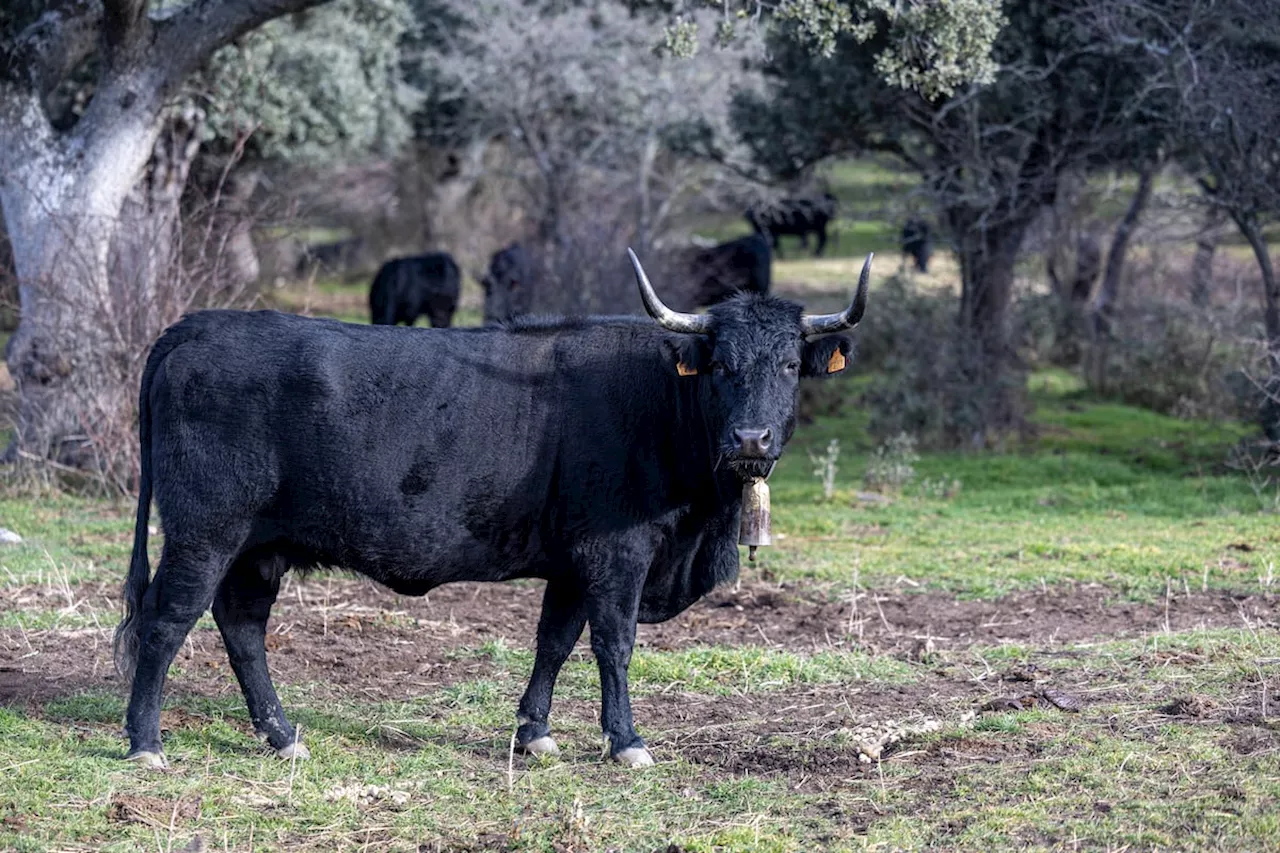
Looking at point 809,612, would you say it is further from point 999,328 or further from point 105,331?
point 999,328

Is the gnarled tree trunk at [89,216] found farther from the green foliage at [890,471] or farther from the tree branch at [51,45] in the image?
the green foliage at [890,471]

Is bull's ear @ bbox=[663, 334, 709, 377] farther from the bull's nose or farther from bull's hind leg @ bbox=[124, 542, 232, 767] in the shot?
A: bull's hind leg @ bbox=[124, 542, 232, 767]

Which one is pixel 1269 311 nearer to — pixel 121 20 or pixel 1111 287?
pixel 1111 287

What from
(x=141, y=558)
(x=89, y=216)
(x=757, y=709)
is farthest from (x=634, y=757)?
(x=89, y=216)

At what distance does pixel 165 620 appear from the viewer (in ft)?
20.2

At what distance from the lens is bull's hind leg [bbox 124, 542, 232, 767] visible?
6.09 meters

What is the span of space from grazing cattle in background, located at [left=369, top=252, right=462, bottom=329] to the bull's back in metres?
14.8

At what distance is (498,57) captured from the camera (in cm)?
2458

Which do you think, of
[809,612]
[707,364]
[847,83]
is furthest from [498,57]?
[707,364]

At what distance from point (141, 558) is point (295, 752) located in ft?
3.48

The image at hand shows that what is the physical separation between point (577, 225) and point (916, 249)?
8.50 m

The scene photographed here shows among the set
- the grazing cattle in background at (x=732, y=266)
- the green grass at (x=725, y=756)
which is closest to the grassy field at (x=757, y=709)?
the green grass at (x=725, y=756)

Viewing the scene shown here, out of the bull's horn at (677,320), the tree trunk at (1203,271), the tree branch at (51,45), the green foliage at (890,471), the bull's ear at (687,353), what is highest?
the tree branch at (51,45)

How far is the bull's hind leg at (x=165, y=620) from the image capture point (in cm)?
609
